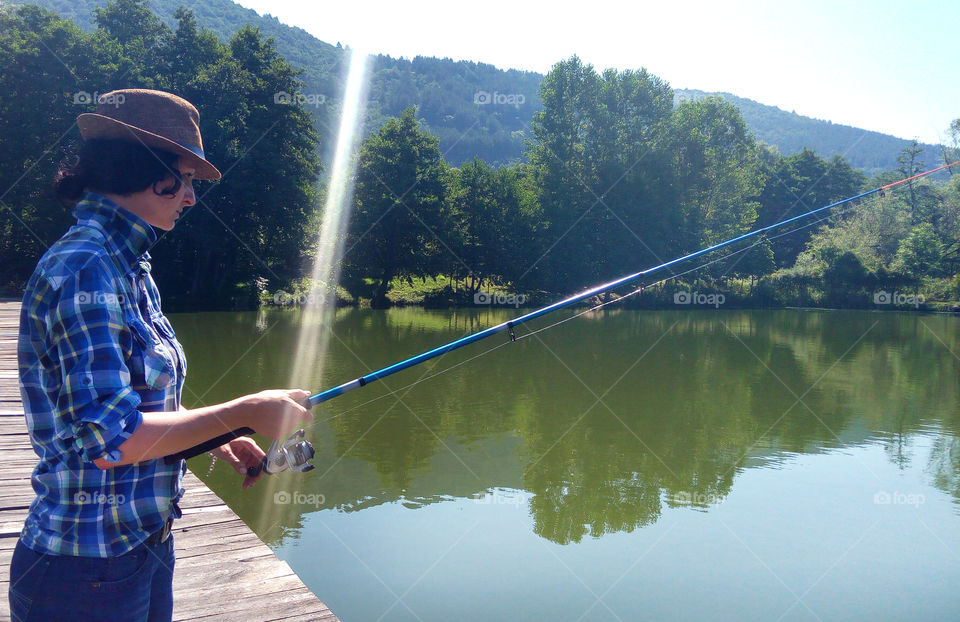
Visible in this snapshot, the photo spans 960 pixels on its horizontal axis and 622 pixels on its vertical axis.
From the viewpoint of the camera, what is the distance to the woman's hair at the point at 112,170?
1438 mm

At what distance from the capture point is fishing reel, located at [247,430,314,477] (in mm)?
1835

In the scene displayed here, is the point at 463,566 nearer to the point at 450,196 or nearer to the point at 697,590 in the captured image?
the point at 697,590

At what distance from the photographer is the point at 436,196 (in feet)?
102

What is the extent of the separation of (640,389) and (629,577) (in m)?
6.30

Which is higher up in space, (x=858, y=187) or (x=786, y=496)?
(x=858, y=187)

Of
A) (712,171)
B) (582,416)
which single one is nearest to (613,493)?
(582,416)

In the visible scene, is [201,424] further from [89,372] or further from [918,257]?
[918,257]

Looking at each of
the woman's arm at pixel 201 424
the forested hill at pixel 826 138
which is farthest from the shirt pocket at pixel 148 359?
the forested hill at pixel 826 138

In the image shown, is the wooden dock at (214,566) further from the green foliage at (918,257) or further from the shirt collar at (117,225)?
the green foliage at (918,257)

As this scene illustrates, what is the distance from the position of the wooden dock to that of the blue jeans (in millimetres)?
1366

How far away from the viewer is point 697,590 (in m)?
4.60

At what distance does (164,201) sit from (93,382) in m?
0.42

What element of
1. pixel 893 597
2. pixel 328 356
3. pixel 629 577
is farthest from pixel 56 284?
pixel 328 356

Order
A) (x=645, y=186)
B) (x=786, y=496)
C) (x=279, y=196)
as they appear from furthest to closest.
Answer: (x=645, y=186)
(x=279, y=196)
(x=786, y=496)
